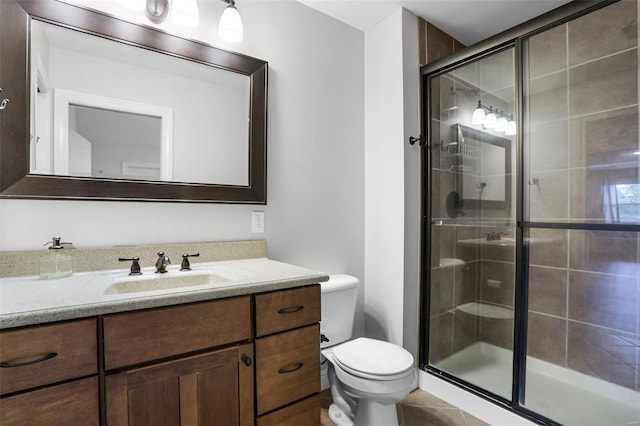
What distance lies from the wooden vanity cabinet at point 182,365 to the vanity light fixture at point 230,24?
125cm

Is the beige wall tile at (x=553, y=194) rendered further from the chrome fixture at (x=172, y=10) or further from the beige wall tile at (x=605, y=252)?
the chrome fixture at (x=172, y=10)

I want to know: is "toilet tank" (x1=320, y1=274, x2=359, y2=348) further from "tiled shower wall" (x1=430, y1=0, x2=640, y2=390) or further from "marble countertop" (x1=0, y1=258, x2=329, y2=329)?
"tiled shower wall" (x1=430, y1=0, x2=640, y2=390)

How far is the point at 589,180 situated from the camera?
1.82m

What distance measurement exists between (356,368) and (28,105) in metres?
1.68

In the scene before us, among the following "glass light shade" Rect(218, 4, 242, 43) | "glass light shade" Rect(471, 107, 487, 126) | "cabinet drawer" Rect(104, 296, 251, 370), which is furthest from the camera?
"glass light shade" Rect(471, 107, 487, 126)

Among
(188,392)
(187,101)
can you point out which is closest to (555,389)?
(188,392)

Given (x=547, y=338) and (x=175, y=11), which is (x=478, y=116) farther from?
(x=175, y=11)

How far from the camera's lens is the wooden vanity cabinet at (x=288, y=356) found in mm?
1111

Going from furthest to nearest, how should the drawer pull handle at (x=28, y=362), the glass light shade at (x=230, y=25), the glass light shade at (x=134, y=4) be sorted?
the glass light shade at (x=230, y=25) → the glass light shade at (x=134, y=4) → the drawer pull handle at (x=28, y=362)

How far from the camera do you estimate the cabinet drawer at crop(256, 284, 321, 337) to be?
1.11 m

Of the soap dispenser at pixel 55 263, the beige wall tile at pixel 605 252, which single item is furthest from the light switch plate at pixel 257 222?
the beige wall tile at pixel 605 252

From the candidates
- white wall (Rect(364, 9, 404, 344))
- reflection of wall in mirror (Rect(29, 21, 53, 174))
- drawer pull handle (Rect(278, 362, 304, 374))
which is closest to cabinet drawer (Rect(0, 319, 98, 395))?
drawer pull handle (Rect(278, 362, 304, 374))

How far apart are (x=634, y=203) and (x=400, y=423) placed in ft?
5.32

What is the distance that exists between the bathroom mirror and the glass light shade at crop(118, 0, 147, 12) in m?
1.85
